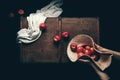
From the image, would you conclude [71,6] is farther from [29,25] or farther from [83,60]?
[83,60]

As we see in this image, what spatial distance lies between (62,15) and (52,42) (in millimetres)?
935

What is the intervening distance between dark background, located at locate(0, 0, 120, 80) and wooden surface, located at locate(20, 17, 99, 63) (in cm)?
68

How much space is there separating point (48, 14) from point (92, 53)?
123 cm

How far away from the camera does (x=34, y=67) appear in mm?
6023

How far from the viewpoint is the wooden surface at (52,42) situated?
5.34 m

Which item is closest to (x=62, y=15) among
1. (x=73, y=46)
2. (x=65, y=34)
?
(x=65, y=34)

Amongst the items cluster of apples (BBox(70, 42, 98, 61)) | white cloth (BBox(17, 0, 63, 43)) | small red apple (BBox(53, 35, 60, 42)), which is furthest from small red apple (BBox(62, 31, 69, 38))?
white cloth (BBox(17, 0, 63, 43))

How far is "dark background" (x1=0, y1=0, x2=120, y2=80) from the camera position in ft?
19.6

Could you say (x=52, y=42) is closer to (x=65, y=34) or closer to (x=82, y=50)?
(x=65, y=34)

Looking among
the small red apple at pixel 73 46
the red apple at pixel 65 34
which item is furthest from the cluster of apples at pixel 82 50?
the red apple at pixel 65 34

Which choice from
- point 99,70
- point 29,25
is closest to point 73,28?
point 29,25

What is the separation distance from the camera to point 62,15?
20.0 feet

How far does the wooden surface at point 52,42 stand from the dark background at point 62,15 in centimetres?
68

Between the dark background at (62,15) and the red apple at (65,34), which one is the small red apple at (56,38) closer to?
the red apple at (65,34)
